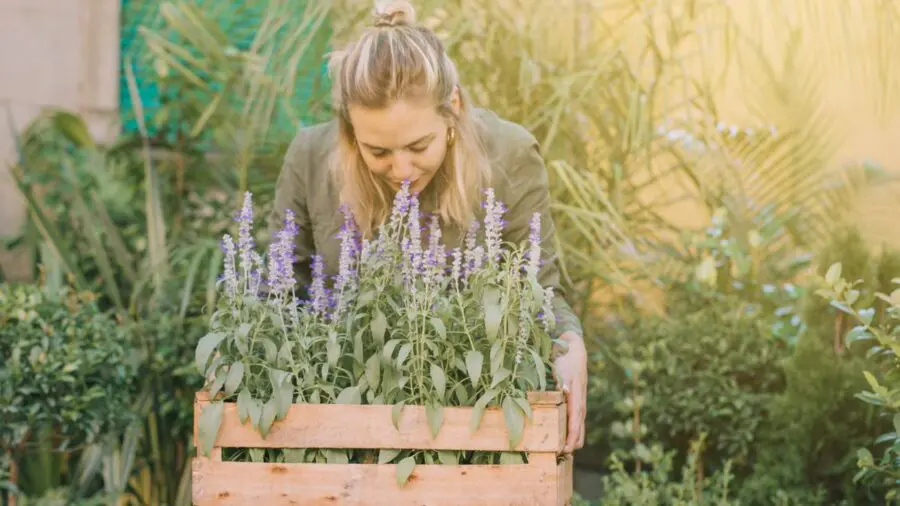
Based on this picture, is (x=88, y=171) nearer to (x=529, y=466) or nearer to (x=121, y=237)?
(x=121, y=237)

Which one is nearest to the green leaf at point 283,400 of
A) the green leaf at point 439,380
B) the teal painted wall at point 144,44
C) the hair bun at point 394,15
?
the green leaf at point 439,380

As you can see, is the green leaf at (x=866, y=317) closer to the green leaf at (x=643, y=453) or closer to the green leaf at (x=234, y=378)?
the green leaf at (x=643, y=453)

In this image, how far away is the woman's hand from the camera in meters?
2.07

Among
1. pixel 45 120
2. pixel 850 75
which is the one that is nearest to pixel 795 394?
pixel 850 75

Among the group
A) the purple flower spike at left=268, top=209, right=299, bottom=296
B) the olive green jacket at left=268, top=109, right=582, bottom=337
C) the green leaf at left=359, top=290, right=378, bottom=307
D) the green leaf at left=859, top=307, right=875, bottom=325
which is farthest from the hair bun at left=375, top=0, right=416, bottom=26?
the green leaf at left=859, top=307, right=875, bottom=325

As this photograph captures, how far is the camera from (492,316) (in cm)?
187

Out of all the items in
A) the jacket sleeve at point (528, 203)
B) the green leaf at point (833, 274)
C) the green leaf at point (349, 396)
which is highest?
the jacket sleeve at point (528, 203)

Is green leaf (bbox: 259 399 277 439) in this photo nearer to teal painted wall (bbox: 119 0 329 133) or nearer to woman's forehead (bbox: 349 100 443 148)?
woman's forehead (bbox: 349 100 443 148)

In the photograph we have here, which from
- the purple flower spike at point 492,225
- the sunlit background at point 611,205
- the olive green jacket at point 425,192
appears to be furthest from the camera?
the sunlit background at point 611,205

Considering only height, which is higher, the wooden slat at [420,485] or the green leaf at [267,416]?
the green leaf at [267,416]

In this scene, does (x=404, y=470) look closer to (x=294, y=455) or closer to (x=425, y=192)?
(x=294, y=455)

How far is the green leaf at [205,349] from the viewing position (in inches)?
75.0

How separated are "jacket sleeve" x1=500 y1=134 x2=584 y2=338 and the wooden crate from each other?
1.76ft

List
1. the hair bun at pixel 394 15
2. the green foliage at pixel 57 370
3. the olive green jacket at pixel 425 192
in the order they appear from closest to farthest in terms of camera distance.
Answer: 1. the hair bun at pixel 394 15
2. the olive green jacket at pixel 425 192
3. the green foliage at pixel 57 370
